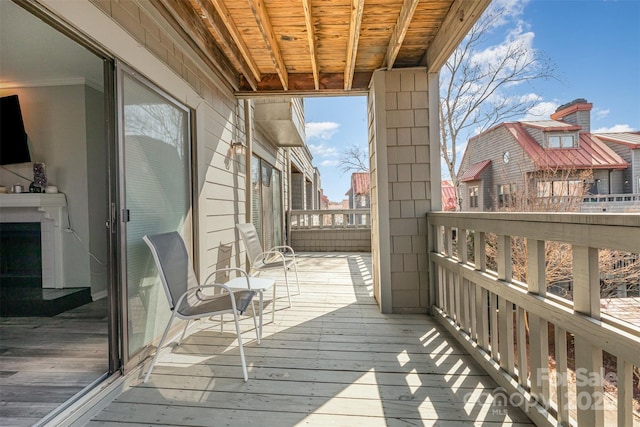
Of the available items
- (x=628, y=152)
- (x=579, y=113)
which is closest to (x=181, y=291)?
Result: (x=628, y=152)

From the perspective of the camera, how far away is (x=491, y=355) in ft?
6.35

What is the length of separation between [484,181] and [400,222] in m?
5.35

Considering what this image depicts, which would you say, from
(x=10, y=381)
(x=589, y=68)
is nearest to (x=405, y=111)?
(x=10, y=381)

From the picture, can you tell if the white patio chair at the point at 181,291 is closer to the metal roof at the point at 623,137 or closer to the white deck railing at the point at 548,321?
the white deck railing at the point at 548,321

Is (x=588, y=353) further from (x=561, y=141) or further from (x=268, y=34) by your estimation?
(x=561, y=141)

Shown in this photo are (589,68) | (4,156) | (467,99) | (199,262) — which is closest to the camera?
(199,262)

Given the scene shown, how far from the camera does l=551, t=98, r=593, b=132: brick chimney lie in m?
6.76

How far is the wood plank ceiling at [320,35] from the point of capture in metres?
2.31

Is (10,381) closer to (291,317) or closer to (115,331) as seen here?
(115,331)

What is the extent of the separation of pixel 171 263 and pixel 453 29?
2834 millimetres

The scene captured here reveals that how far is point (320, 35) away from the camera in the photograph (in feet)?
9.15

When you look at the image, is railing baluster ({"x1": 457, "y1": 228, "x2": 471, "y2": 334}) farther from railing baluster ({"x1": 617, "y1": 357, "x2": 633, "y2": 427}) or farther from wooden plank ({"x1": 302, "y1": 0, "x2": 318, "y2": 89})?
wooden plank ({"x1": 302, "y1": 0, "x2": 318, "y2": 89})

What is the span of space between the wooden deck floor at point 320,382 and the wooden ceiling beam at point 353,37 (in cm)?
257

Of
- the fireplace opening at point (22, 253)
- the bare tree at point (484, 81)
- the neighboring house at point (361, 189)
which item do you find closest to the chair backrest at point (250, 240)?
the fireplace opening at point (22, 253)
